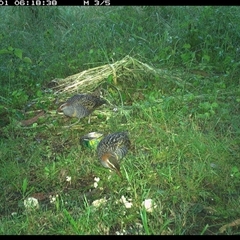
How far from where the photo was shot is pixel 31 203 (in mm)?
4410

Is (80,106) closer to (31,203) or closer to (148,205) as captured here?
(31,203)

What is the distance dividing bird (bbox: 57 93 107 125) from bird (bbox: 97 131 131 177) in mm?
875

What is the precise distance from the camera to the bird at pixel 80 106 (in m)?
6.22

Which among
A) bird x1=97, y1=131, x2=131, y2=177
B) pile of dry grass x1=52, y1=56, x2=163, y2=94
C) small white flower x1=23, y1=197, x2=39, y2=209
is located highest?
pile of dry grass x1=52, y1=56, x2=163, y2=94

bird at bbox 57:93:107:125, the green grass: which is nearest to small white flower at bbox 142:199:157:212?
the green grass

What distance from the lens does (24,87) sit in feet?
25.1

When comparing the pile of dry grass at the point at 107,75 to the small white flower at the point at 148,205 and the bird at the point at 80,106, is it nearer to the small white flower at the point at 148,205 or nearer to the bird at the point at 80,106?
the bird at the point at 80,106

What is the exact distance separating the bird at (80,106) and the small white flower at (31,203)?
6.37ft

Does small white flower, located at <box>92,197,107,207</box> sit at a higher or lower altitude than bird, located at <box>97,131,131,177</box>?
lower

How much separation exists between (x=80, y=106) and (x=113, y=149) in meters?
1.29

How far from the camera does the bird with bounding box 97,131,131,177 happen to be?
16.0ft

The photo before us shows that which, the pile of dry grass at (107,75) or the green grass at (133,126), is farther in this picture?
the pile of dry grass at (107,75)

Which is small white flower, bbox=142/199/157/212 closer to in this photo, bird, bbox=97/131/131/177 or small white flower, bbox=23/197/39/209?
bird, bbox=97/131/131/177

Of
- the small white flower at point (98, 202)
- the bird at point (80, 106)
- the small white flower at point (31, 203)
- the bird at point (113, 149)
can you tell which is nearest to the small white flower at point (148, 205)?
the small white flower at point (98, 202)
